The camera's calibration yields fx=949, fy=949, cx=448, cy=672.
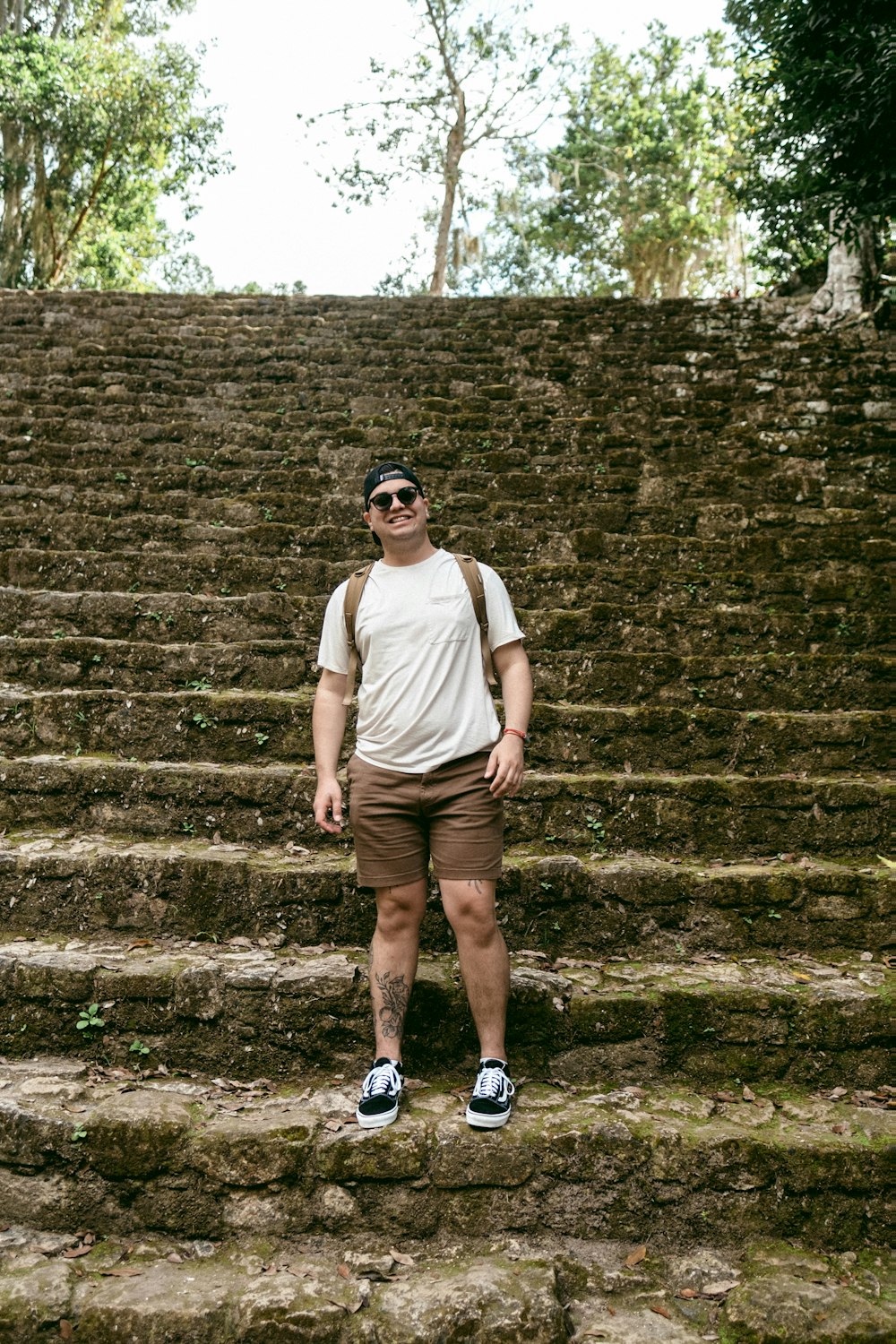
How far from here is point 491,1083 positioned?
2422 mm

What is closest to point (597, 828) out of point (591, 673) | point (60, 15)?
point (591, 673)

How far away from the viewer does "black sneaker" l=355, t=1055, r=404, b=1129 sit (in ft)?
7.86

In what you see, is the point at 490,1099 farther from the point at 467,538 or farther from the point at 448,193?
the point at 448,193

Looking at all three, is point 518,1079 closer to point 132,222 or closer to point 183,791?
point 183,791

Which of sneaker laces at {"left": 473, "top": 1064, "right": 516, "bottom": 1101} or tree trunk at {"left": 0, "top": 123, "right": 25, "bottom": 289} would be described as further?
tree trunk at {"left": 0, "top": 123, "right": 25, "bottom": 289}

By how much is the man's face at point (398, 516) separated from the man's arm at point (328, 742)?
412mm

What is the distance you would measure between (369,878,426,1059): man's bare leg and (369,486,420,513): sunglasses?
3.31 ft

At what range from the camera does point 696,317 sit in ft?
27.0

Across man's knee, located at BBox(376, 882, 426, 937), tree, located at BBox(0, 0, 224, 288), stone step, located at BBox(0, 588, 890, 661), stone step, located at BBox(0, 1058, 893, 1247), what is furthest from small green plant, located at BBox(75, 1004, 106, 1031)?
tree, located at BBox(0, 0, 224, 288)

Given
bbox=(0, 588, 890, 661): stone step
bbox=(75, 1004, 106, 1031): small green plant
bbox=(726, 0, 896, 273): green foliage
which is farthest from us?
bbox=(726, 0, 896, 273): green foliage

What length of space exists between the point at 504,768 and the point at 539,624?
208 centimetres

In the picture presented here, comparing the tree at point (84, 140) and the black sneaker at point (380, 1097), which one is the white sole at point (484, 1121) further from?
the tree at point (84, 140)

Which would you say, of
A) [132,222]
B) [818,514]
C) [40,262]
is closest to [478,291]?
[132,222]

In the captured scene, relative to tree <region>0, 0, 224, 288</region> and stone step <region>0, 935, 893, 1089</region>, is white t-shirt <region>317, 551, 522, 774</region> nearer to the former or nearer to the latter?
stone step <region>0, 935, 893, 1089</region>
